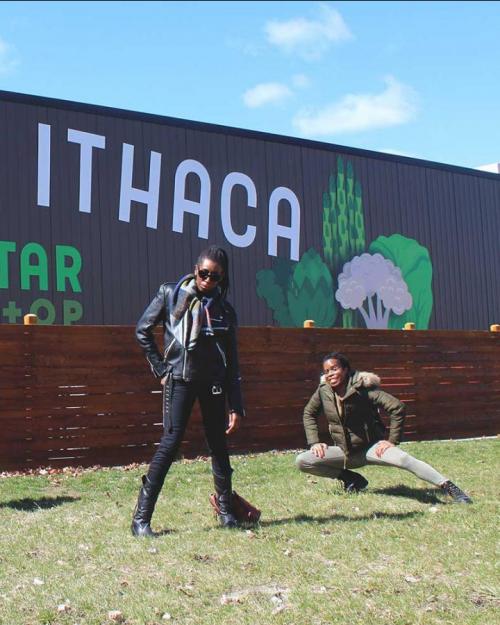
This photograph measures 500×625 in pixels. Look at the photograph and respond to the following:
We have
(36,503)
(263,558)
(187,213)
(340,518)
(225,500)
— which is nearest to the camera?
(263,558)

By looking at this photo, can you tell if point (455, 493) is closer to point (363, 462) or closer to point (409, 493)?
point (409, 493)

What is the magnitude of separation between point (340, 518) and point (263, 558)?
1.36m

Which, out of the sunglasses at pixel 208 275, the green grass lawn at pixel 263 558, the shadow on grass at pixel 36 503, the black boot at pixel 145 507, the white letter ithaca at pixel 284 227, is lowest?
the shadow on grass at pixel 36 503

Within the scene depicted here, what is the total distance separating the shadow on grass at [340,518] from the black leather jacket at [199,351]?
39.5 inches

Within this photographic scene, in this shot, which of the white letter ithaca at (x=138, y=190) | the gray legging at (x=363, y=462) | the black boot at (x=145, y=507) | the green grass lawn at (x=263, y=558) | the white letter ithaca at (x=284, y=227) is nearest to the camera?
the green grass lawn at (x=263, y=558)

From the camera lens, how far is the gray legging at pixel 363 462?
22.4 feet

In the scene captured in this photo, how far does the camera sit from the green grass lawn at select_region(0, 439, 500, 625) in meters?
4.15

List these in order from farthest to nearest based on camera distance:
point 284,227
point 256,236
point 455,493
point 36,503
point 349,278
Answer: point 349,278, point 284,227, point 256,236, point 36,503, point 455,493

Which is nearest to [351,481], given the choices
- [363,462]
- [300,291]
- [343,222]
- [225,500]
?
[363,462]

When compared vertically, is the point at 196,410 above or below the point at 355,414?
below

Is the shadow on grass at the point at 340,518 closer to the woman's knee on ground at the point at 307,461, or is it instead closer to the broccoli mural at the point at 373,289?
the woman's knee on ground at the point at 307,461

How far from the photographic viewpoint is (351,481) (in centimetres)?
734

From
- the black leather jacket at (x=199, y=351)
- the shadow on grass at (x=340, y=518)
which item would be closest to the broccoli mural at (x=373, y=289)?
the shadow on grass at (x=340, y=518)

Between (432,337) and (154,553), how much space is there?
28.2 ft
